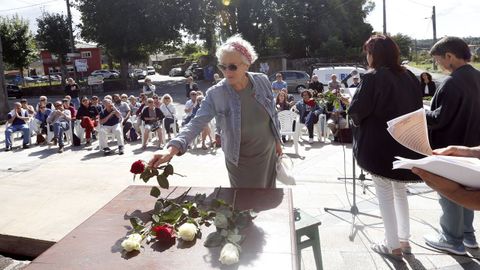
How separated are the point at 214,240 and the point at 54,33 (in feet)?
119

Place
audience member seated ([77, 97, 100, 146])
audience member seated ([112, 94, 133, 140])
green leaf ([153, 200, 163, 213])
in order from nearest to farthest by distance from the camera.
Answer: green leaf ([153, 200, 163, 213]) < audience member seated ([77, 97, 100, 146]) < audience member seated ([112, 94, 133, 140])

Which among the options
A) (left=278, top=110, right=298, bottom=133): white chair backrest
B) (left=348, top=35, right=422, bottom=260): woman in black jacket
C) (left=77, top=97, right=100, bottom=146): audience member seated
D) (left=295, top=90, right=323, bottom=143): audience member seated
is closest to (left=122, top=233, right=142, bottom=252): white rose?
(left=348, top=35, right=422, bottom=260): woman in black jacket

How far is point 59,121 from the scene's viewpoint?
34.0 ft

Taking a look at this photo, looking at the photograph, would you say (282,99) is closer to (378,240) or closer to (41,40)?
(378,240)

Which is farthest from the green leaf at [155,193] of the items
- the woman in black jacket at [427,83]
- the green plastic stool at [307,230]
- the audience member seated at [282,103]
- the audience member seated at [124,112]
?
the audience member seated at [124,112]

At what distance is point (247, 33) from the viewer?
33156 mm

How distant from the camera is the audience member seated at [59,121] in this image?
1007 cm

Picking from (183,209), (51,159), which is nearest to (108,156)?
(51,159)

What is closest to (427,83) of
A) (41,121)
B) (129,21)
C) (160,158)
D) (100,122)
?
(100,122)

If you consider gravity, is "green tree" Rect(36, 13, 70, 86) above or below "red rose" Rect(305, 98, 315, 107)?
above

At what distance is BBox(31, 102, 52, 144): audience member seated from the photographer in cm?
1096

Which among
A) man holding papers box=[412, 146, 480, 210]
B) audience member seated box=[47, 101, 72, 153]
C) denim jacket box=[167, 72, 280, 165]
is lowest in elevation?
audience member seated box=[47, 101, 72, 153]

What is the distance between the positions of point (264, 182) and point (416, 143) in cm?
124

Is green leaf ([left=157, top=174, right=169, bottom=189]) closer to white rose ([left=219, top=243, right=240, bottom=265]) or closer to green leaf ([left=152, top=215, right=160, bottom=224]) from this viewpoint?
green leaf ([left=152, top=215, right=160, bottom=224])
